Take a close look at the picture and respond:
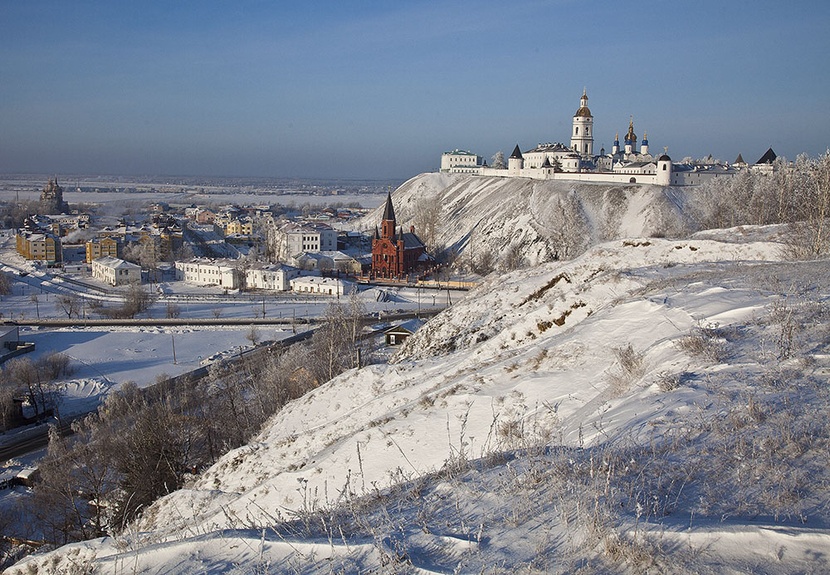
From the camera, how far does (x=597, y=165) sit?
85562 mm

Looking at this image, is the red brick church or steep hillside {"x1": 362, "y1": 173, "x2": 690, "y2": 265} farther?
steep hillside {"x1": 362, "y1": 173, "x2": 690, "y2": 265}

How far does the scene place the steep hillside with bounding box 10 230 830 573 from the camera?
140 inches

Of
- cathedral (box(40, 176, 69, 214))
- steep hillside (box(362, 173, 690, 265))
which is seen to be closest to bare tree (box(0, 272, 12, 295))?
steep hillside (box(362, 173, 690, 265))

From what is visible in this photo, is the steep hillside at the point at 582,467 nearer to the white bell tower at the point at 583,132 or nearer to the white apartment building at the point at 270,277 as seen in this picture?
the white apartment building at the point at 270,277

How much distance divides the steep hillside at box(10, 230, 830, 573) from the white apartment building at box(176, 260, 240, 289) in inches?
1908

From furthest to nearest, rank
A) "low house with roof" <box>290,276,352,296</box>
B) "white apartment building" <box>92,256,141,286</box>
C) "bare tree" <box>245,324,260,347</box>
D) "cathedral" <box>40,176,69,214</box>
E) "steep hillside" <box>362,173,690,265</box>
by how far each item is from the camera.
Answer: "cathedral" <box>40,176,69,214</box> → "steep hillside" <box>362,173,690,265</box> → "white apartment building" <box>92,256,141,286</box> → "low house with roof" <box>290,276,352,296</box> → "bare tree" <box>245,324,260,347</box>

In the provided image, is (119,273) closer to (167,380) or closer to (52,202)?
(167,380)

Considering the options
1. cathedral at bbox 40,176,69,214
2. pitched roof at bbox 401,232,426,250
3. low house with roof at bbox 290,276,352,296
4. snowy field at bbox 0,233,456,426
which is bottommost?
snowy field at bbox 0,233,456,426

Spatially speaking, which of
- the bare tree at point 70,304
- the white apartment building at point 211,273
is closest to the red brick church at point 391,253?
the white apartment building at point 211,273

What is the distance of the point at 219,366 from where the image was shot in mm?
28938

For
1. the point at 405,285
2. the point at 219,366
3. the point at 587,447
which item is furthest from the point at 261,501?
the point at 405,285

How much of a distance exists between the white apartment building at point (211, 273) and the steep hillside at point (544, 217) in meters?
24.0

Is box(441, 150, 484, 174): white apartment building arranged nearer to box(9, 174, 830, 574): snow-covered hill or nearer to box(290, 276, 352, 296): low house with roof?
box(290, 276, 352, 296): low house with roof

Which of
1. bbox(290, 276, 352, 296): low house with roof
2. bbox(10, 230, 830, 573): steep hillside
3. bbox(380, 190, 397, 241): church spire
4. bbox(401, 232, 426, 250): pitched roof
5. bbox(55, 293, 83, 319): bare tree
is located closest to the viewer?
bbox(10, 230, 830, 573): steep hillside
